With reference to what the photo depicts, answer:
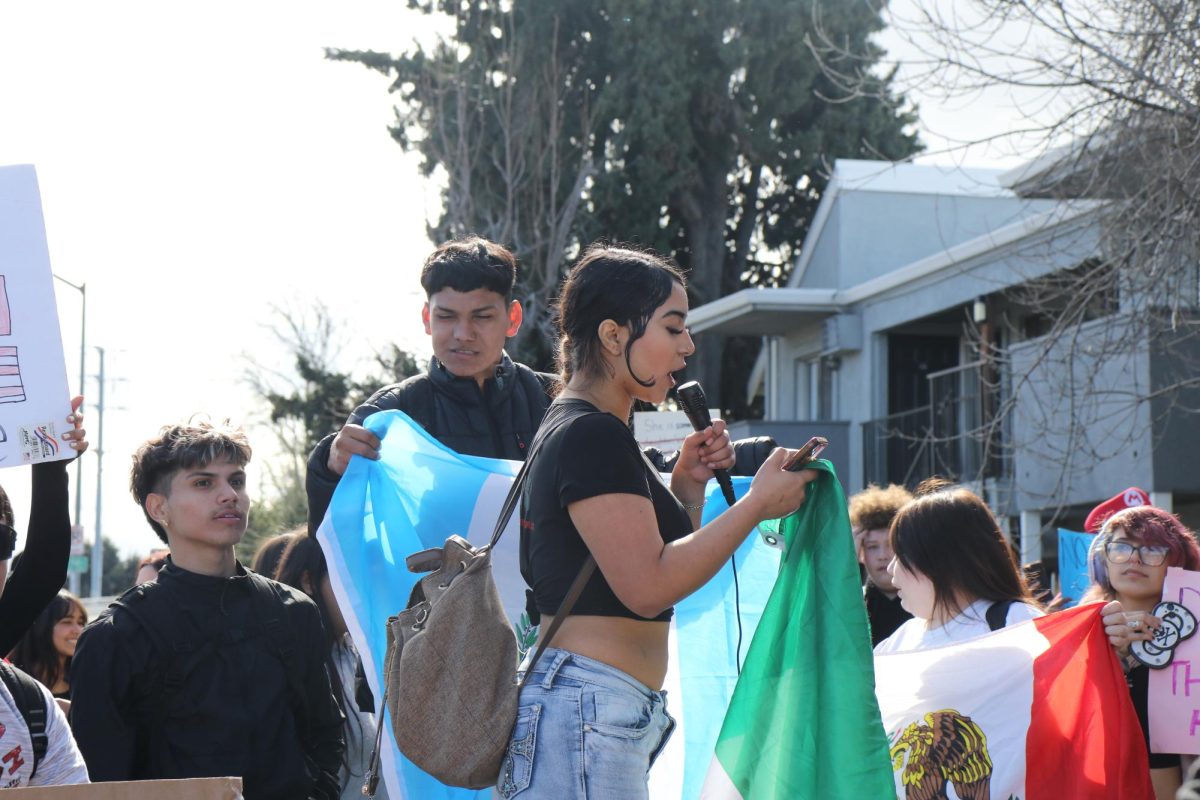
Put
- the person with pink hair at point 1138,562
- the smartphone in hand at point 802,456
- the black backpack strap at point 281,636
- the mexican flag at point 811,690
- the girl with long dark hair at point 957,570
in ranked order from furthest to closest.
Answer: the girl with long dark hair at point 957,570 → the person with pink hair at point 1138,562 → the black backpack strap at point 281,636 → the mexican flag at point 811,690 → the smartphone in hand at point 802,456

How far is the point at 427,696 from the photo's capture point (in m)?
3.17

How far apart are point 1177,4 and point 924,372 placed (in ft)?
51.1

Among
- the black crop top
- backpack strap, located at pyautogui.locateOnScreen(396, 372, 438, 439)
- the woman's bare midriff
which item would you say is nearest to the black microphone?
the black crop top

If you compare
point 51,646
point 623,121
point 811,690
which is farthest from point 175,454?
point 623,121

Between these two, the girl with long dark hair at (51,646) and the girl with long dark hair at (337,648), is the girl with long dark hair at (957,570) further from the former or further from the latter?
the girl with long dark hair at (51,646)

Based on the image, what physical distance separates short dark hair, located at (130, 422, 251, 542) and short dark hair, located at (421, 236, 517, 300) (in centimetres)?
80

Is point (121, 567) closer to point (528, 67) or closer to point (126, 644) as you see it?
point (528, 67)

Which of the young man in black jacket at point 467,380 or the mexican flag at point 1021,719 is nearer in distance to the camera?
the mexican flag at point 1021,719

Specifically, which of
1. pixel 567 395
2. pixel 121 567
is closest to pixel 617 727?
pixel 567 395

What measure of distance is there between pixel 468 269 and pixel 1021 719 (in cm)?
217

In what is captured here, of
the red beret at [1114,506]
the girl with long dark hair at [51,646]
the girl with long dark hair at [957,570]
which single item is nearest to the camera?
the girl with long dark hair at [957,570]

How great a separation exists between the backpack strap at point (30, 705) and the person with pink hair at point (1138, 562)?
3075 millimetres

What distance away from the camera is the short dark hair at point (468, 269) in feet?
15.9

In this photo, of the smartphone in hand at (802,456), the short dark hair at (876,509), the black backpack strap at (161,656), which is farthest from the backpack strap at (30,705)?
the short dark hair at (876,509)
